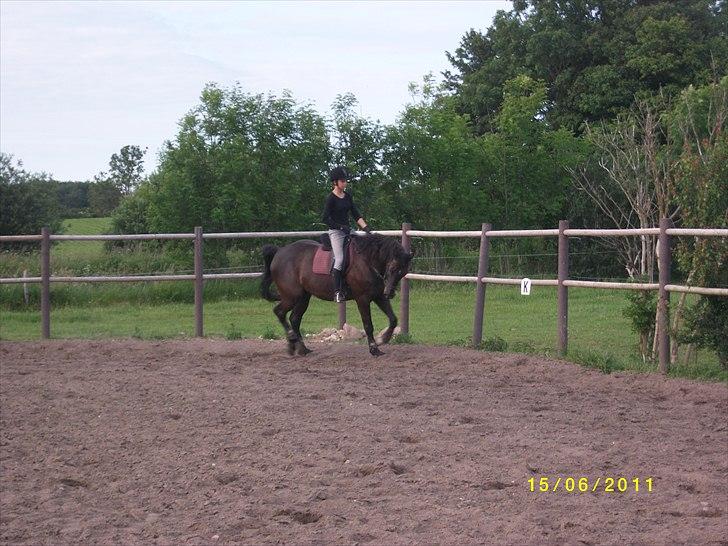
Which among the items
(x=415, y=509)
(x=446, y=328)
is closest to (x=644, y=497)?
(x=415, y=509)

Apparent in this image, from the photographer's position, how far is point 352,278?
11.1 m

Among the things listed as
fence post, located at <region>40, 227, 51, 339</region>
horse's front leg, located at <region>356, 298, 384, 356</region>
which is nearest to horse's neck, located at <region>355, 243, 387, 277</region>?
horse's front leg, located at <region>356, 298, 384, 356</region>

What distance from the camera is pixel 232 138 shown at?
820 inches

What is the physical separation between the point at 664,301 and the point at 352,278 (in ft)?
11.7

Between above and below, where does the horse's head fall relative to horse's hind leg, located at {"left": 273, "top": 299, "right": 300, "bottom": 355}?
above

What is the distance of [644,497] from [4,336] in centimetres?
1067

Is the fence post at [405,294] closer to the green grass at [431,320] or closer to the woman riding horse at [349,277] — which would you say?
the green grass at [431,320]

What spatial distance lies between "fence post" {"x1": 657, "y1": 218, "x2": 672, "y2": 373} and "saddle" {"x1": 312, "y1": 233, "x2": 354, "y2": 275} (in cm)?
355

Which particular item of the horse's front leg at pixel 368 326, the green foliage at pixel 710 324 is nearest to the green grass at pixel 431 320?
the green foliage at pixel 710 324

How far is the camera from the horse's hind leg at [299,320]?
36.8 ft

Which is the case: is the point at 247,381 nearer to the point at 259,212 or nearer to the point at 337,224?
the point at 337,224

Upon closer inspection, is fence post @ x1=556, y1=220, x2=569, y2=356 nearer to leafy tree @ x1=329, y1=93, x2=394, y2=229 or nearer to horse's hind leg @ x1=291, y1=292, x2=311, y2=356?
horse's hind leg @ x1=291, y1=292, x2=311, y2=356
